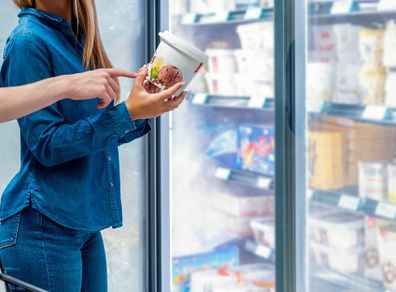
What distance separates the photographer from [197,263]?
2.92 meters

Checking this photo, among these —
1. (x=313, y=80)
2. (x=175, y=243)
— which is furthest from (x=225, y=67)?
(x=175, y=243)

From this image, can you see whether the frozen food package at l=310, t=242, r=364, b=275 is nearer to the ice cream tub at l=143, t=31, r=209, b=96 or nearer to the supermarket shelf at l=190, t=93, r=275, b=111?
the supermarket shelf at l=190, t=93, r=275, b=111

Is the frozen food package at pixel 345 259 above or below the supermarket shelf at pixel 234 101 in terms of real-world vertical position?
below

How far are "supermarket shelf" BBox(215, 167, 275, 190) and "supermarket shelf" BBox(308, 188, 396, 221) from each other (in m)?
0.25

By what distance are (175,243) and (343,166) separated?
999 mm

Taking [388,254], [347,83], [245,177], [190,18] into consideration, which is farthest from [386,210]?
[190,18]

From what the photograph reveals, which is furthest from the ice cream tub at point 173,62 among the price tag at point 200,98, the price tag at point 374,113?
the price tag at point 200,98

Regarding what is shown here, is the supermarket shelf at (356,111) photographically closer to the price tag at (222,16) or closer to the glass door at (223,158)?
the glass door at (223,158)

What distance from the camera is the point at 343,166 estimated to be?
2365mm

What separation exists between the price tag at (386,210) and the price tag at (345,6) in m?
0.63

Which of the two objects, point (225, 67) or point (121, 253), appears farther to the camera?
point (225, 67)

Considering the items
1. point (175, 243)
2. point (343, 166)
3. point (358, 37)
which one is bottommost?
point (175, 243)

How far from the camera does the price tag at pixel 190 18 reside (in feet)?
9.32

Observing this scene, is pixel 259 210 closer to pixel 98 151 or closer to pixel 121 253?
pixel 121 253
